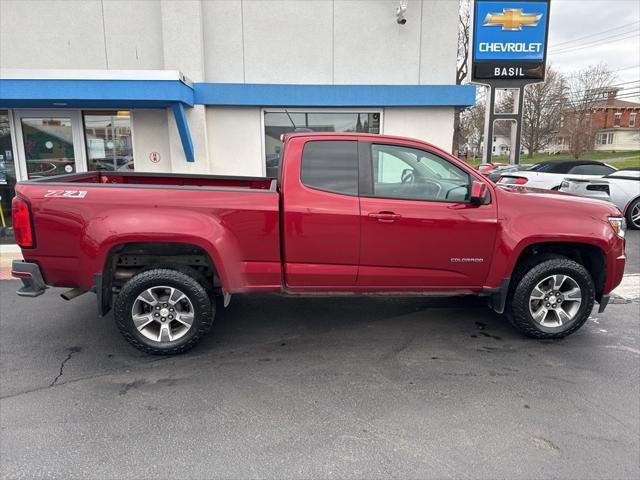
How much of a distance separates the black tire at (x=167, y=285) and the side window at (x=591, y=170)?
408 inches

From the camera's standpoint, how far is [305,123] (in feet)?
32.2

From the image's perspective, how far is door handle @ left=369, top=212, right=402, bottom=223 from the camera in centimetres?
391

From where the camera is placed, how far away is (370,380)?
3.52m

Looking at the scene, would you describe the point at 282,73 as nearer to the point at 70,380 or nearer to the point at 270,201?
the point at 270,201

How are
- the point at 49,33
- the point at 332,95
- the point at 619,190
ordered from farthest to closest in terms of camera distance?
the point at 619,190, the point at 332,95, the point at 49,33

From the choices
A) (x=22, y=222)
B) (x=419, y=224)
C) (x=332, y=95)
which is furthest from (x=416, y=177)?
(x=332, y=95)

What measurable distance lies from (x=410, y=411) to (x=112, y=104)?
8188mm

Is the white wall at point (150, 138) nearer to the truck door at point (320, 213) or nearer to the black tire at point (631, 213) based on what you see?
the truck door at point (320, 213)

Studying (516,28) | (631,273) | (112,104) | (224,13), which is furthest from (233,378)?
(516,28)

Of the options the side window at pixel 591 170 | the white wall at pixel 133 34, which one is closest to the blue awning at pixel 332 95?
the white wall at pixel 133 34

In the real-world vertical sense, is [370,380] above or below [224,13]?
below

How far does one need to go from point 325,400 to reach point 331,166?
79.2 inches

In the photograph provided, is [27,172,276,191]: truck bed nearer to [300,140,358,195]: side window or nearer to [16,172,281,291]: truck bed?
[300,140,358,195]: side window

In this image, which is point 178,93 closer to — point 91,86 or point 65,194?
point 91,86
